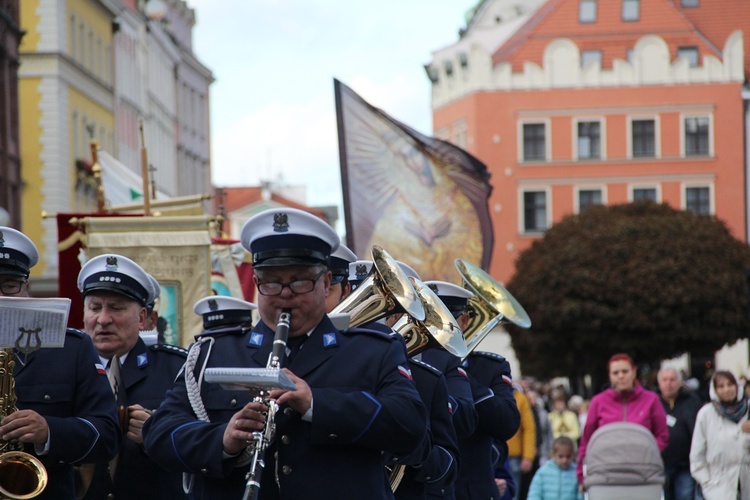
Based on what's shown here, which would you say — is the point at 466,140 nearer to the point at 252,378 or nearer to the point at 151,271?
the point at 151,271

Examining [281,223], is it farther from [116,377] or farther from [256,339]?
[116,377]

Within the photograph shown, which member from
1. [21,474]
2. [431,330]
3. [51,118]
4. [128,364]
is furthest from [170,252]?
[51,118]

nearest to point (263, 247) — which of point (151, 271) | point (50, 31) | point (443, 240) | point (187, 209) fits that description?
point (151, 271)

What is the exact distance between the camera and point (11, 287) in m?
6.70

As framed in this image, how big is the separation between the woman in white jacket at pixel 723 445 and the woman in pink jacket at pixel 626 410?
0.49 meters

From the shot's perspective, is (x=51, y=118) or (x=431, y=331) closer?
(x=431, y=331)

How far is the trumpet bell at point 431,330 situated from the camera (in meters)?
8.19

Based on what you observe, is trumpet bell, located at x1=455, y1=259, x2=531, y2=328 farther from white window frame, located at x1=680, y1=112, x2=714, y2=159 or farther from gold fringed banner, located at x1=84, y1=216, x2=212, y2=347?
white window frame, located at x1=680, y1=112, x2=714, y2=159

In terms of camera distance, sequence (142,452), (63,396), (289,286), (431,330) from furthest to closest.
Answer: (431,330)
(142,452)
(63,396)
(289,286)

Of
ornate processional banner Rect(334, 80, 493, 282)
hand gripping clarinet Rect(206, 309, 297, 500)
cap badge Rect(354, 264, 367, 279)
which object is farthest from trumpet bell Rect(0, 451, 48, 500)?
ornate processional banner Rect(334, 80, 493, 282)

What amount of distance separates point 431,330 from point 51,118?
46508mm

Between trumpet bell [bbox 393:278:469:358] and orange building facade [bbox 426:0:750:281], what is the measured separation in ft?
218

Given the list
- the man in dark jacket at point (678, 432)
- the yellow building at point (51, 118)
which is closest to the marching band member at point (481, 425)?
the man in dark jacket at point (678, 432)

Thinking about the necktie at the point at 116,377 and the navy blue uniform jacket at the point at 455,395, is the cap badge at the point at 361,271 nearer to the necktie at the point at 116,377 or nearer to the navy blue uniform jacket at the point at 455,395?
the navy blue uniform jacket at the point at 455,395
